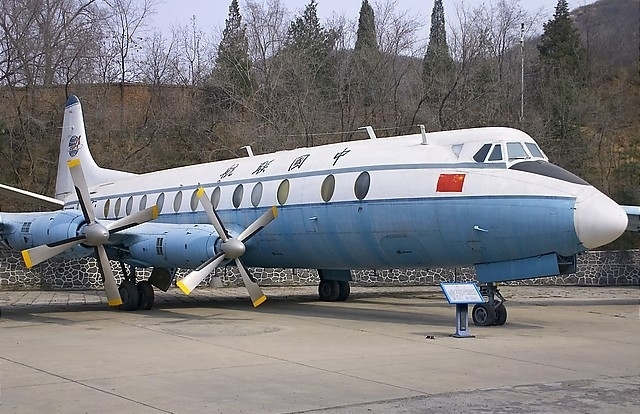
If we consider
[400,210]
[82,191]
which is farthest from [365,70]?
[400,210]

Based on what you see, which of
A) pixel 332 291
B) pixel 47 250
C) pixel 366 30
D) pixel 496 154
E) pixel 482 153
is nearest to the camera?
pixel 496 154

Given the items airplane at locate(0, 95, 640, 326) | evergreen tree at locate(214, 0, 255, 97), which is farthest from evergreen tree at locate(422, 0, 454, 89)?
airplane at locate(0, 95, 640, 326)

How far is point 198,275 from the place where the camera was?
15.8 metres

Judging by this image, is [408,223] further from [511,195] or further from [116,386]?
[116,386]

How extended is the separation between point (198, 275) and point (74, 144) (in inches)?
399

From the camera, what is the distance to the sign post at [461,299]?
42.9 ft

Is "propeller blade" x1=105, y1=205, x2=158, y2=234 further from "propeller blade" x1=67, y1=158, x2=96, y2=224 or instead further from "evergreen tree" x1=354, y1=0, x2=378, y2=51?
"evergreen tree" x1=354, y1=0, x2=378, y2=51

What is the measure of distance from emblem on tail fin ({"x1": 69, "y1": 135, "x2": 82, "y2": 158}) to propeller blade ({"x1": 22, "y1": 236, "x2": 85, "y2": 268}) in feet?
26.1

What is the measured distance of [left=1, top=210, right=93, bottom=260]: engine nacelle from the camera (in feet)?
55.1

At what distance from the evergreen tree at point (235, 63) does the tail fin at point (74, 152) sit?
18809 millimetres

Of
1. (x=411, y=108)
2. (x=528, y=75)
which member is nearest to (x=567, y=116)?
(x=528, y=75)

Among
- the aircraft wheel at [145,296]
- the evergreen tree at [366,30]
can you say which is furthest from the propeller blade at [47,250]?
the evergreen tree at [366,30]

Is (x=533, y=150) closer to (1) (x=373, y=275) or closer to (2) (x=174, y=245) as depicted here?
(2) (x=174, y=245)

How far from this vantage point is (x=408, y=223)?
15.0m
